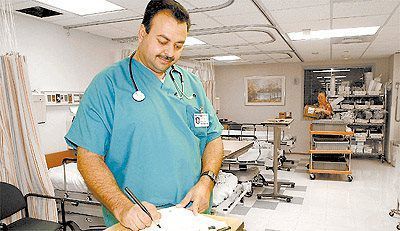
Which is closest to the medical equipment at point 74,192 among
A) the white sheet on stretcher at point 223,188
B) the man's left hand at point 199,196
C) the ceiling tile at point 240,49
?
Result: the white sheet on stretcher at point 223,188

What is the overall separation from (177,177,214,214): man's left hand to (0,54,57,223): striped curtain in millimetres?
2300

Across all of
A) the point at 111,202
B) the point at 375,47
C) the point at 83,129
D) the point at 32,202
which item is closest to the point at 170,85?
the point at 83,129

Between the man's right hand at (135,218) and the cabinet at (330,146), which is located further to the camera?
the cabinet at (330,146)

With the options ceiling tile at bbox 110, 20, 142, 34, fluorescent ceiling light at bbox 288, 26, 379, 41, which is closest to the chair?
ceiling tile at bbox 110, 20, 142, 34

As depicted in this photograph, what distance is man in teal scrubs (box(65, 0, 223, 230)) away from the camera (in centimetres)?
106

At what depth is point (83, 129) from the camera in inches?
41.8

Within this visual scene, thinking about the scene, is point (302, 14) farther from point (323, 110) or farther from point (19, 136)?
point (19, 136)

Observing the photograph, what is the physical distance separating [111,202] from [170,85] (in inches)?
19.7

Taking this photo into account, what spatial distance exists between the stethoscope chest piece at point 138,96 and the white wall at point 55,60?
10.5 feet

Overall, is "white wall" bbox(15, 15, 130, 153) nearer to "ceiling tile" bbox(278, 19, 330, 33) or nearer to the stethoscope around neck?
"ceiling tile" bbox(278, 19, 330, 33)

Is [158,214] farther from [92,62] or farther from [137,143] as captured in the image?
[92,62]

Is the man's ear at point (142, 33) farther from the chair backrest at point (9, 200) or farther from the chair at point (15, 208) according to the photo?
the chair backrest at point (9, 200)

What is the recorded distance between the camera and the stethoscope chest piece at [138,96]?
3.73ft

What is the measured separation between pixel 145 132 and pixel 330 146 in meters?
5.37
